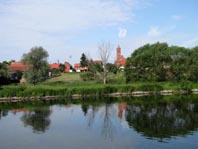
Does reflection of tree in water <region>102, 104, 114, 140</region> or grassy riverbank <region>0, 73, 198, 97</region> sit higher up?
grassy riverbank <region>0, 73, 198, 97</region>

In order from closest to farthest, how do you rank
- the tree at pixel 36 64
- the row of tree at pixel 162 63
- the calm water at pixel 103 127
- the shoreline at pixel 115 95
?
the calm water at pixel 103 127 < the shoreline at pixel 115 95 < the row of tree at pixel 162 63 < the tree at pixel 36 64

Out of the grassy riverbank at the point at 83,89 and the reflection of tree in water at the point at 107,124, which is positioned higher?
the grassy riverbank at the point at 83,89

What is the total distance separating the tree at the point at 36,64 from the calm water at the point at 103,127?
27466 millimetres

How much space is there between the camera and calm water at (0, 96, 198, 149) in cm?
2353

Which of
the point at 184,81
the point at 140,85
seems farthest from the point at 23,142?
the point at 184,81

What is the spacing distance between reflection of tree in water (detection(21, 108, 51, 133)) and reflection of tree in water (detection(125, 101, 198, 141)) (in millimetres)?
7158

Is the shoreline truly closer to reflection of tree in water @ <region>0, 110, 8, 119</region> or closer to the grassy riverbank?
the grassy riverbank

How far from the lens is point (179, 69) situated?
68.6 m

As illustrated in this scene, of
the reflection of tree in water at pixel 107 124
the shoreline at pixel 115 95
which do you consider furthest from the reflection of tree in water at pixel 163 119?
the shoreline at pixel 115 95

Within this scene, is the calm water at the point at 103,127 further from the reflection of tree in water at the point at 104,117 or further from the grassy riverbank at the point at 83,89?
the grassy riverbank at the point at 83,89

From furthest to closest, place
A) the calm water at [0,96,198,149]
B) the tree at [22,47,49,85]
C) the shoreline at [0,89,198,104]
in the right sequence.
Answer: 1. the tree at [22,47,49,85]
2. the shoreline at [0,89,198,104]
3. the calm water at [0,96,198,149]

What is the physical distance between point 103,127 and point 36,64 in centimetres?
4800

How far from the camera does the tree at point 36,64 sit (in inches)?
2822

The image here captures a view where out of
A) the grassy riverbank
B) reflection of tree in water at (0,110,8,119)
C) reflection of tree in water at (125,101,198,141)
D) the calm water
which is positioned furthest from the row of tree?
reflection of tree in water at (0,110,8,119)
